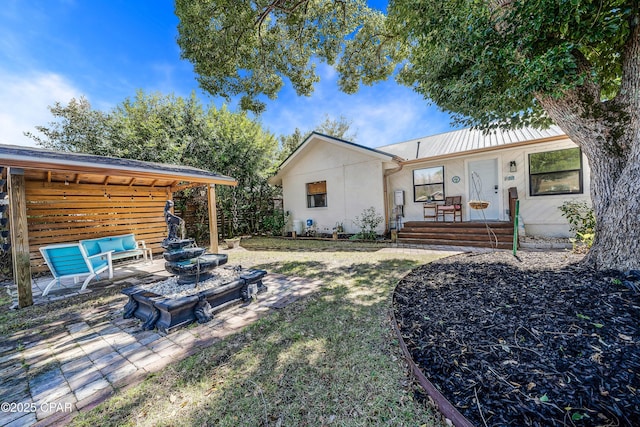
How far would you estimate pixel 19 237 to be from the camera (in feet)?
12.3

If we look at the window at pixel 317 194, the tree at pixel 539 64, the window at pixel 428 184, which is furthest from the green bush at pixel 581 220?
the window at pixel 317 194

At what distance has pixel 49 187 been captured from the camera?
580 cm

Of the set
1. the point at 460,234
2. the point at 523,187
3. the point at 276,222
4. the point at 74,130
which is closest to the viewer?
the point at 460,234

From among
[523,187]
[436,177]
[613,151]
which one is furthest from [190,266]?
[523,187]

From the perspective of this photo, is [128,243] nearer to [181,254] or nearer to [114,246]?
[114,246]

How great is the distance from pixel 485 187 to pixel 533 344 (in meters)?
8.11

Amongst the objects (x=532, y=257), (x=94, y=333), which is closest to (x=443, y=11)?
(x=532, y=257)

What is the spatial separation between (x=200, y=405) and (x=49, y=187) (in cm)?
734

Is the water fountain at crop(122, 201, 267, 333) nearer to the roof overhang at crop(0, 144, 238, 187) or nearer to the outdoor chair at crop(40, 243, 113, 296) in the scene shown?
the outdoor chair at crop(40, 243, 113, 296)

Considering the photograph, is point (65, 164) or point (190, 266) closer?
point (190, 266)

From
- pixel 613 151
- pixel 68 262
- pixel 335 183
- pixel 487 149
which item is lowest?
pixel 68 262

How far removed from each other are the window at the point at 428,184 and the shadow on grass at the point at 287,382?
24.8 ft

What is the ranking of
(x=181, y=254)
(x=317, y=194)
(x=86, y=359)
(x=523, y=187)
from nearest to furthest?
(x=86, y=359) < (x=181, y=254) < (x=523, y=187) < (x=317, y=194)

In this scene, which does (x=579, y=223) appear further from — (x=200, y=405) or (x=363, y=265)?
(x=200, y=405)
